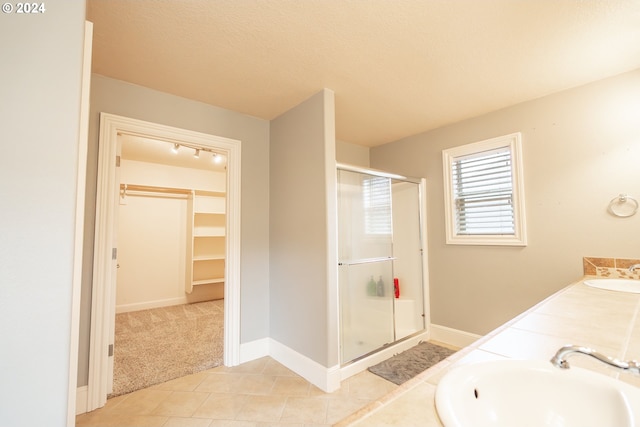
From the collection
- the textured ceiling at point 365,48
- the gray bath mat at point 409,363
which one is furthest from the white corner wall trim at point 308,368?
the textured ceiling at point 365,48

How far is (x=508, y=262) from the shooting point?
2.45 meters

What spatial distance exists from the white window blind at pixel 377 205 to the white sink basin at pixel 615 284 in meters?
1.52

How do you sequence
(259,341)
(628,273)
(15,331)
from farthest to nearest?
(259,341), (628,273), (15,331)

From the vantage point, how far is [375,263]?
8.69ft

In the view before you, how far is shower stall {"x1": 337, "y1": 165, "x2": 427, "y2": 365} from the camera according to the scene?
2.41m

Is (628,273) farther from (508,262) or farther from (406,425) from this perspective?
(406,425)

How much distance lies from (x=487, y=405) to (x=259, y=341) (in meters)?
2.32

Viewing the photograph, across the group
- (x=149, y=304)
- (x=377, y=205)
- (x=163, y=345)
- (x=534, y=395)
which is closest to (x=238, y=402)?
(x=163, y=345)

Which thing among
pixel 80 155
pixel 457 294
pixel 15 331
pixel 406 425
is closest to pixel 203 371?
pixel 15 331

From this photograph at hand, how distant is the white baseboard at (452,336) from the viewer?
106 inches

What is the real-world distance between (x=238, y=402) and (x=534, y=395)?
1.86 m

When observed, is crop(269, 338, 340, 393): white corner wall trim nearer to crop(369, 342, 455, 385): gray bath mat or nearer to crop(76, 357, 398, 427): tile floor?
crop(76, 357, 398, 427): tile floor

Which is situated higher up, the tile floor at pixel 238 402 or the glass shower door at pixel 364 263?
the glass shower door at pixel 364 263

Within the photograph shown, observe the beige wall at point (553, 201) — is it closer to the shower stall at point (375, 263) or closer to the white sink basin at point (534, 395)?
the shower stall at point (375, 263)
